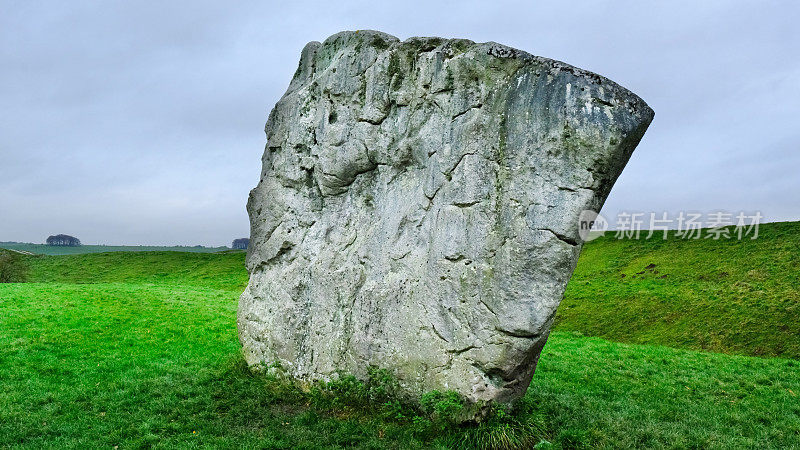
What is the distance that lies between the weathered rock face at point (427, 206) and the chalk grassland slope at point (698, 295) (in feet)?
65.2

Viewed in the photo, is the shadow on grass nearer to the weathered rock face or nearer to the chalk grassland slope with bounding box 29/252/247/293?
the weathered rock face

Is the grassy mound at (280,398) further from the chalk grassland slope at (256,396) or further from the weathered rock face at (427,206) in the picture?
the weathered rock face at (427,206)

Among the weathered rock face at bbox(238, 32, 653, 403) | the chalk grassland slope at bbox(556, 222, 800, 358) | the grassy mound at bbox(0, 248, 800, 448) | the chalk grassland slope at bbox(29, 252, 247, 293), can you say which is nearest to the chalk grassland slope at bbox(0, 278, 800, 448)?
the grassy mound at bbox(0, 248, 800, 448)

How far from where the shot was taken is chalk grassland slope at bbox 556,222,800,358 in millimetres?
26375

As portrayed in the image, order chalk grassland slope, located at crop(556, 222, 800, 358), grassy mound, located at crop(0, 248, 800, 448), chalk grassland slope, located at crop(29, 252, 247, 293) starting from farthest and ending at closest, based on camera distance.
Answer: chalk grassland slope, located at crop(29, 252, 247, 293) → chalk grassland slope, located at crop(556, 222, 800, 358) → grassy mound, located at crop(0, 248, 800, 448)

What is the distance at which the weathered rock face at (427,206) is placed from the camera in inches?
387

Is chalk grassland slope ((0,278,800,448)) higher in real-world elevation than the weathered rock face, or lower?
lower

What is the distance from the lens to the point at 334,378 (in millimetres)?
12461

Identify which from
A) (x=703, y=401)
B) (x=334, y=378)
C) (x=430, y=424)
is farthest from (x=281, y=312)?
(x=703, y=401)

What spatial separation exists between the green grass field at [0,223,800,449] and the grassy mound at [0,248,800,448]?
0.05 meters

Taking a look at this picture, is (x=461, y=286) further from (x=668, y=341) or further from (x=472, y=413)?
(x=668, y=341)

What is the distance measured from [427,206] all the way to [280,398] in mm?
5887

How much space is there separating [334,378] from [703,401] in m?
10.2

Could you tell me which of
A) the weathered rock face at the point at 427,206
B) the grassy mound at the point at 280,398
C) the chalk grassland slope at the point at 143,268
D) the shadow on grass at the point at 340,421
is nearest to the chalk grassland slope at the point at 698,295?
the grassy mound at the point at 280,398
